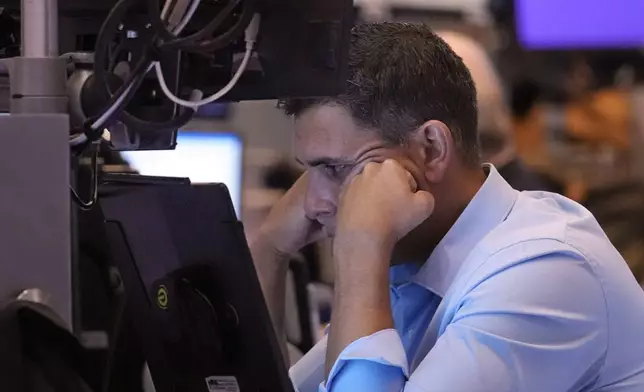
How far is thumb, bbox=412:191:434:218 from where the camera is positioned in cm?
129

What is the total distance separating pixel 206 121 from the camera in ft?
12.3

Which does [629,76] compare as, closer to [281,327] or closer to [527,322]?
[281,327]

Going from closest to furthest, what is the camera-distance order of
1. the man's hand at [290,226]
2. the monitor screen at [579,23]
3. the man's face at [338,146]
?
the man's face at [338,146] → the man's hand at [290,226] → the monitor screen at [579,23]

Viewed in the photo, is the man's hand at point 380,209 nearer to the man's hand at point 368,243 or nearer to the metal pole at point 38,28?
the man's hand at point 368,243

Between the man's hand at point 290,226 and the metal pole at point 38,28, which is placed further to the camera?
the man's hand at point 290,226

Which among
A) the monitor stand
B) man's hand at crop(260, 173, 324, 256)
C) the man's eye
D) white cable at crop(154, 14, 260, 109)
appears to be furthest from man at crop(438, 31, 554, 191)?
white cable at crop(154, 14, 260, 109)

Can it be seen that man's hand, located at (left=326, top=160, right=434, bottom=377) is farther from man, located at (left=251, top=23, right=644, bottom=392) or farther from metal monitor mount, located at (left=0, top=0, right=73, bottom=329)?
metal monitor mount, located at (left=0, top=0, right=73, bottom=329)

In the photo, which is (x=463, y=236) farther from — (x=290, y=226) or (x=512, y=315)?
(x=290, y=226)

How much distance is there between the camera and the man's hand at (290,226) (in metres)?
1.68

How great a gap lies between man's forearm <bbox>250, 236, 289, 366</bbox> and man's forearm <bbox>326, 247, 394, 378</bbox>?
455 mm

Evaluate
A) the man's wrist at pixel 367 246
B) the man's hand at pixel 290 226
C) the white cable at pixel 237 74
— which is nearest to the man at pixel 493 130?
the man's hand at pixel 290 226

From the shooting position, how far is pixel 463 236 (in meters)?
1.38

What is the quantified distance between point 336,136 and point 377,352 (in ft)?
1.01

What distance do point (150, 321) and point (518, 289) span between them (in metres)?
0.42
